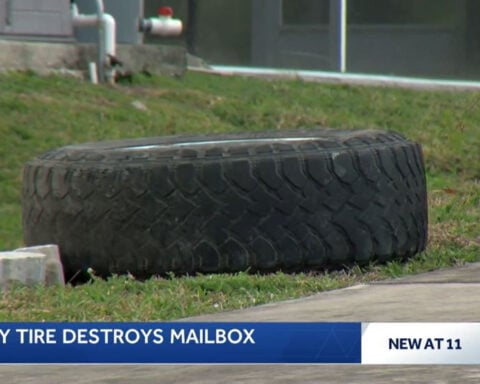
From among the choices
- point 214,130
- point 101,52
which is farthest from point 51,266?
point 101,52

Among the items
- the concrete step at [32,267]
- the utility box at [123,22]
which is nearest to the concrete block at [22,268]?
the concrete step at [32,267]

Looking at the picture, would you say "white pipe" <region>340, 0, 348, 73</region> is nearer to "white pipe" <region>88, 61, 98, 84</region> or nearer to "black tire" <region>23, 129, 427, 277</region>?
"white pipe" <region>88, 61, 98, 84</region>

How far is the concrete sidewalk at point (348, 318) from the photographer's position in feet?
15.2

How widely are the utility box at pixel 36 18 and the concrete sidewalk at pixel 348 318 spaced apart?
22.1ft

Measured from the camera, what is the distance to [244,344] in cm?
470

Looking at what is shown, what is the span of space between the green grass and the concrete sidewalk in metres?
0.25

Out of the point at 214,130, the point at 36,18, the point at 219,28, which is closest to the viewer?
the point at 214,130

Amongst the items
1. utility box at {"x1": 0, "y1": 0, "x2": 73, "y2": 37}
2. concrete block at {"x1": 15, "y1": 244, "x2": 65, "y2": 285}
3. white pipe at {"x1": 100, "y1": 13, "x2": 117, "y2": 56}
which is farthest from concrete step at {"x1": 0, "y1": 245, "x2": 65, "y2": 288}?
utility box at {"x1": 0, "y1": 0, "x2": 73, "y2": 37}

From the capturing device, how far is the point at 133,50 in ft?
40.7

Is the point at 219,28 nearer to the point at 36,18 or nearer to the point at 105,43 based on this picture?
the point at 36,18

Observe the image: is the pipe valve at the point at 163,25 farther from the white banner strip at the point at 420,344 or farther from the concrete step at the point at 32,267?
the white banner strip at the point at 420,344

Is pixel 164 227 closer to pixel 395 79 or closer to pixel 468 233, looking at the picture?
pixel 468 233

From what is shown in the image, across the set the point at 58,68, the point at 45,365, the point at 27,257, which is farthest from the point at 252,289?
the point at 58,68

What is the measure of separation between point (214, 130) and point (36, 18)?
2979 millimetres
